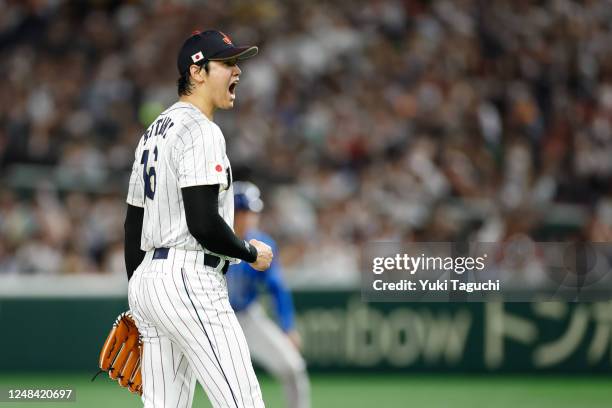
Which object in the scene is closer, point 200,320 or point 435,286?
point 200,320

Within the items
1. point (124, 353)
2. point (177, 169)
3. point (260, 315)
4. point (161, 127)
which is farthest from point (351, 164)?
point (177, 169)

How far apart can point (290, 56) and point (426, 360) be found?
5274 millimetres

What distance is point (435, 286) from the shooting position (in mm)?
9750

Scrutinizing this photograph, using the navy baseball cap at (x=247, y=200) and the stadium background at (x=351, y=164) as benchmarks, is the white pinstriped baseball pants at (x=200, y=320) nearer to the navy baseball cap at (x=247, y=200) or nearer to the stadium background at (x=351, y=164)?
the navy baseball cap at (x=247, y=200)

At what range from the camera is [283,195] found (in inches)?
501

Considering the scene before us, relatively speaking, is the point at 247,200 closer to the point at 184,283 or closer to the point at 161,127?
the point at 161,127

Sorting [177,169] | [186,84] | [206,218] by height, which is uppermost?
[186,84]

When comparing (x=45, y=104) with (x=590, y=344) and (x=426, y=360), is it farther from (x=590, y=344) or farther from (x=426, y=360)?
(x=590, y=344)

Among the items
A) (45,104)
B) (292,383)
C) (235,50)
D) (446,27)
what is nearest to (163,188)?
(235,50)

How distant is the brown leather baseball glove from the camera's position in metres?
4.64

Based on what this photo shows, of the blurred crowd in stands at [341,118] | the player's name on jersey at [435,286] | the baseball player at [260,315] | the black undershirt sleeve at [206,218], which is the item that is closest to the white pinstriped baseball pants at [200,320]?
the black undershirt sleeve at [206,218]

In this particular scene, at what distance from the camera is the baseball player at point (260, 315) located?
7199 mm

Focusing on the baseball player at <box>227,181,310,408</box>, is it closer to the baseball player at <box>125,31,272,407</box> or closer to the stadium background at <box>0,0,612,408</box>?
the stadium background at <box>0,0,612,408</box>

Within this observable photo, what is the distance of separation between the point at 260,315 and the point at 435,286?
2.71 m
